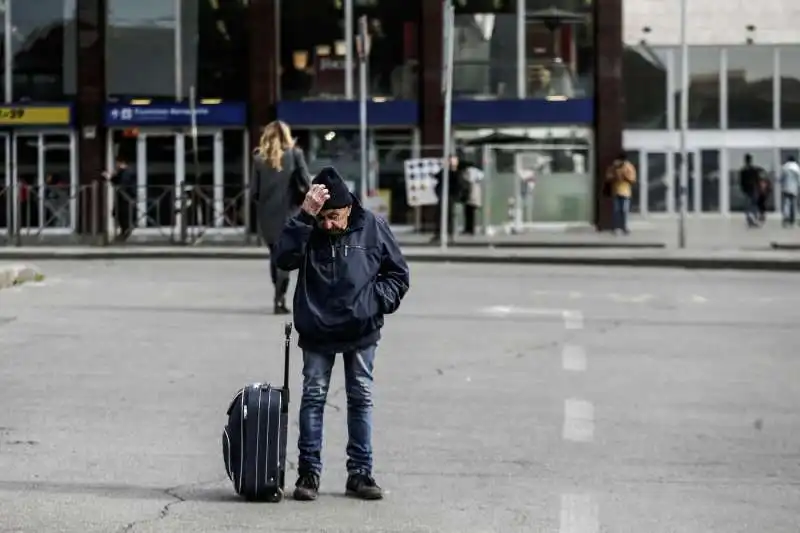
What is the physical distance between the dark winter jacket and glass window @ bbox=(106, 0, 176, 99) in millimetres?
28320

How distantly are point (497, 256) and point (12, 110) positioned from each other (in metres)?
15.1

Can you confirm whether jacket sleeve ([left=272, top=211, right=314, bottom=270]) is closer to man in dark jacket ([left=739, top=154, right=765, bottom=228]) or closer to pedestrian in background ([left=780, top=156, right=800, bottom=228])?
man in dark jacket ([left=739, top=154, right=765, bottom=228])

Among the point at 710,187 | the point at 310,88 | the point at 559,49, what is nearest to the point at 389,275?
the point at 310,88

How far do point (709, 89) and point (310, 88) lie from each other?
15.6 meters

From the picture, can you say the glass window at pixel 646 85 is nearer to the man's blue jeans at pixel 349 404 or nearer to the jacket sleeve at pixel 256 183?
the jacket sleeve at pixel 256 183

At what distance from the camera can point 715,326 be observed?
47.6ft

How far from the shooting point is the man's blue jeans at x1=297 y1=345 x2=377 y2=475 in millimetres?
6863

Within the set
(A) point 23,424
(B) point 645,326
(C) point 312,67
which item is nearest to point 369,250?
(A) point 23,424

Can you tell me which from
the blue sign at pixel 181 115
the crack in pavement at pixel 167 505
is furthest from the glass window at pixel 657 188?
the crack in pavement at pixel 167 505

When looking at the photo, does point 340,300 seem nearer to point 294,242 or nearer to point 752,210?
point 294,242

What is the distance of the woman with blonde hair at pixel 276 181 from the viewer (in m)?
14.0

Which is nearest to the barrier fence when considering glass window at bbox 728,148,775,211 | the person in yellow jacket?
the person in yellow jacket

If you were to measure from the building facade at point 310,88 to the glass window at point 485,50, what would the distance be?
0.03 metres

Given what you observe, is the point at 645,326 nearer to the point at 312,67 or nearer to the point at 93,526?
the point at 93,526
